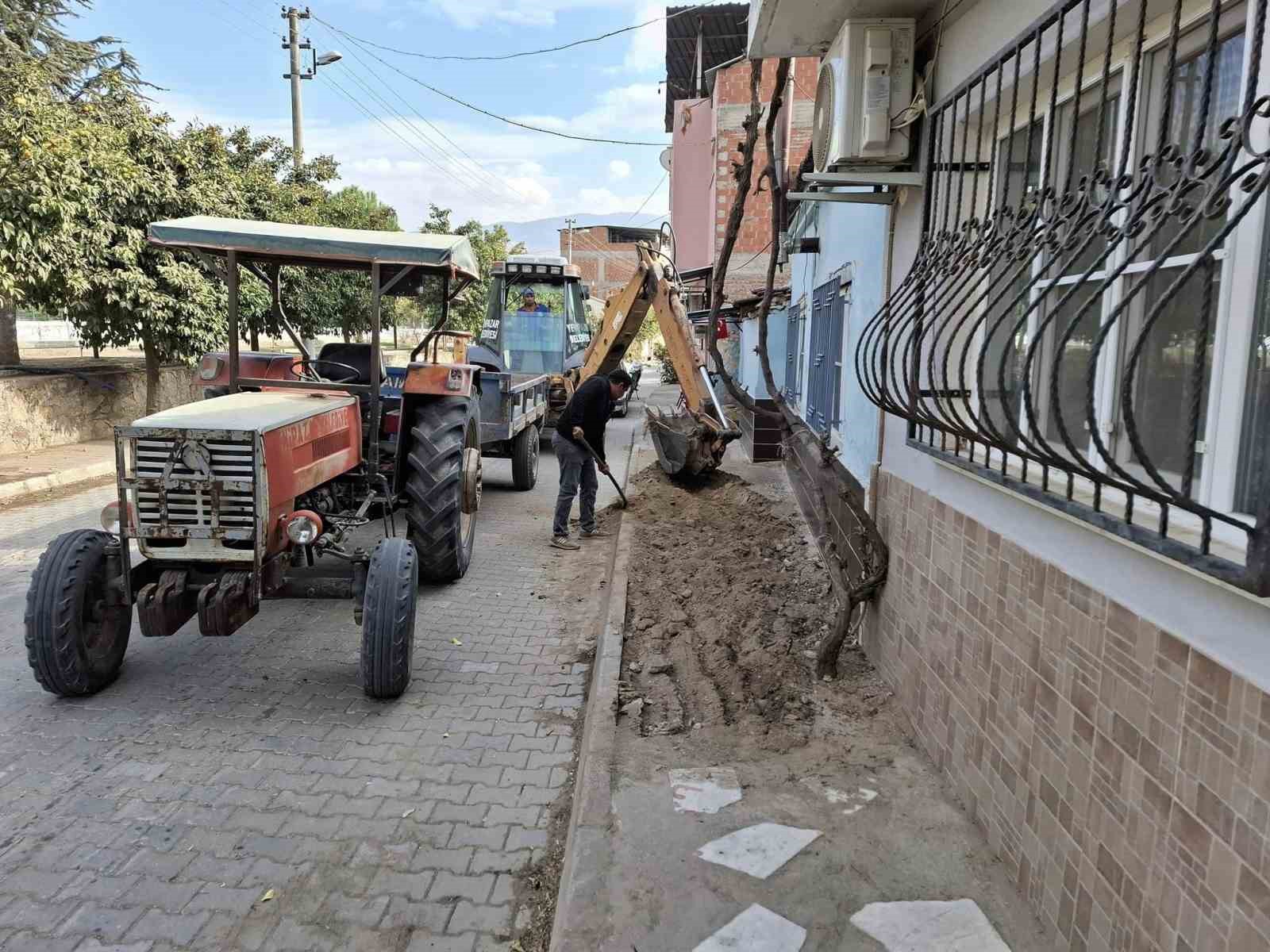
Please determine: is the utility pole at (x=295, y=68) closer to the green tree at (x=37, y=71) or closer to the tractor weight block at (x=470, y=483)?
the green tree at (x=37, y=71)

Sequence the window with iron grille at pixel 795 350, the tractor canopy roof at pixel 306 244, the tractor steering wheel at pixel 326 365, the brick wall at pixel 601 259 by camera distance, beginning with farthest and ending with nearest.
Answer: the brick wall at pixel 601 259 → the window with iron grille at pixel 795 350 → the tractor steering wheel at pixel 326 365 → the tractor canopy roof at pixel 306 244

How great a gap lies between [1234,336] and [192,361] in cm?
1453

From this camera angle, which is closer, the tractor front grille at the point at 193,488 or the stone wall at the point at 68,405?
the tractor front grille at the point at 193,488

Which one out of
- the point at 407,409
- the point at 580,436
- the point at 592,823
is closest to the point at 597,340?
the point at 580,436

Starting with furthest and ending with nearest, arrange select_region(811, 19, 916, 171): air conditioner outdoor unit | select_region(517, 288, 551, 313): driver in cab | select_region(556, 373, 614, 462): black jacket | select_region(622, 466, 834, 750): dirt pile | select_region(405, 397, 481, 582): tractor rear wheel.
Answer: select_region(517, 288, 551, 313): driver in cab < select_region(556, 373, 614, 462): black jacket < select_region(405, 397, 481, 582): tractor rear wheel < select_region(622, 466, 834, 750): dirt pile < select_region(811, 19, 916, 171): air conditioner outdoor unit

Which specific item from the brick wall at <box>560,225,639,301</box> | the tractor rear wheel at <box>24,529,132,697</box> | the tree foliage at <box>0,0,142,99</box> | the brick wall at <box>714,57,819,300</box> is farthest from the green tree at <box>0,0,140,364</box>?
the brick wall at <box>560,225,639,301</box>

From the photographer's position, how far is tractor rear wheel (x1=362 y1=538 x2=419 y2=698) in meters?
4.14

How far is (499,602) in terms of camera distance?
611cm

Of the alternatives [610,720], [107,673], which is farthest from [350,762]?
[107,673]

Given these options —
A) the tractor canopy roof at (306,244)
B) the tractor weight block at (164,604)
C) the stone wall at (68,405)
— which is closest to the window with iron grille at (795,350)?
the tractor canopy roof at (306,244)

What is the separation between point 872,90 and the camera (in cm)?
389

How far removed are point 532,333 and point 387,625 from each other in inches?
378

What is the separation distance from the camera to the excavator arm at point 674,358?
8445 mm

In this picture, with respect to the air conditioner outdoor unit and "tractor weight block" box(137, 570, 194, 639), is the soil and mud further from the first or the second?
the air conditioner outdoor unit
